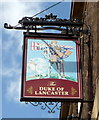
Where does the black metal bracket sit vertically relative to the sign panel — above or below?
above

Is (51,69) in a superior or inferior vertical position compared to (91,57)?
inferior

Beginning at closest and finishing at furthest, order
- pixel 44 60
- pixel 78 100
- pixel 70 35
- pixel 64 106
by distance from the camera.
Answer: pixel 78 100
pixel 44 60
pixel 70 35
pixel 64 106

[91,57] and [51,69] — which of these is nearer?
[51,69]

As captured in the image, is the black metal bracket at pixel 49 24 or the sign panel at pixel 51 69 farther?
the black metal bracket at pixel 49 24

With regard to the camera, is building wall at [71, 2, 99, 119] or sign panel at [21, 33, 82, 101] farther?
building wall at [71, 2, 99, 119]

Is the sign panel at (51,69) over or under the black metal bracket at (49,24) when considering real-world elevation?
under

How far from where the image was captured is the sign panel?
33.8 ft

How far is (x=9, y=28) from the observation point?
501 inches

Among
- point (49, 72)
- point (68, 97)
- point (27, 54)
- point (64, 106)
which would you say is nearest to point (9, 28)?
point (27, 54)

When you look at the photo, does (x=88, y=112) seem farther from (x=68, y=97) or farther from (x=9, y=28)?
(x=9, y=28)

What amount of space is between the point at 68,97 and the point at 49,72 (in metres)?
1.03

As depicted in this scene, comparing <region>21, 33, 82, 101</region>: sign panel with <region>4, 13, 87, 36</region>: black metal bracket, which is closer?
<region>21, 33, 82, 101</region>: sign panel

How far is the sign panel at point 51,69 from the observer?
406 inches

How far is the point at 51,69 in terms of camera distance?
1087 centimetres
